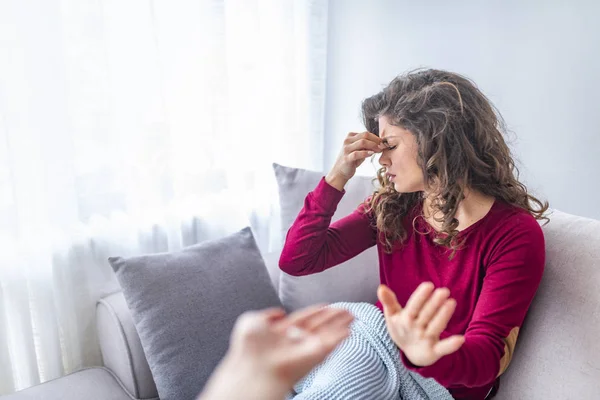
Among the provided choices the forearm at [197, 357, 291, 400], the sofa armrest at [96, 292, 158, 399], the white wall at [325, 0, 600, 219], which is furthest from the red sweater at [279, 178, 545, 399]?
the white wall at [325, 0, 600, 219]

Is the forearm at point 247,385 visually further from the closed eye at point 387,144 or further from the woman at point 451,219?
the closed eye at point 387,144

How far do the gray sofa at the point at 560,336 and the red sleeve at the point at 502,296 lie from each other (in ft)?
0.25

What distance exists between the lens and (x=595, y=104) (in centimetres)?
150

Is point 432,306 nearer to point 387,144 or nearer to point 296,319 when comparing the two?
point 296,319

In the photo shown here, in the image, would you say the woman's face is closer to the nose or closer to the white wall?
the nose

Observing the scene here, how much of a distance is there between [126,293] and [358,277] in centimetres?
62

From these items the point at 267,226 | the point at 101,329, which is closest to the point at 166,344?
→ the point at 101,329

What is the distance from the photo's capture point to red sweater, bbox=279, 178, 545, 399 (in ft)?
3.27

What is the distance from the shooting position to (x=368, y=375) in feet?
3.54

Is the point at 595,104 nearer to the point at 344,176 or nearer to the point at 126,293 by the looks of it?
the point at 344,176

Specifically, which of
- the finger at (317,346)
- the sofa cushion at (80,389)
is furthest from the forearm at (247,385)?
the sofa cushion at (80,389)

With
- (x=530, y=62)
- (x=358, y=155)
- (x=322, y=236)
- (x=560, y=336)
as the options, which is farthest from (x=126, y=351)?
(x=530, y=62)

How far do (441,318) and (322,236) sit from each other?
2.01ft

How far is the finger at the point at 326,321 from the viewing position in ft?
2.45
